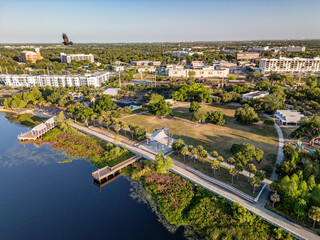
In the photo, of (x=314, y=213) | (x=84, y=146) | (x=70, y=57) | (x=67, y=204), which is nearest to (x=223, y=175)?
(x=314, y=213)

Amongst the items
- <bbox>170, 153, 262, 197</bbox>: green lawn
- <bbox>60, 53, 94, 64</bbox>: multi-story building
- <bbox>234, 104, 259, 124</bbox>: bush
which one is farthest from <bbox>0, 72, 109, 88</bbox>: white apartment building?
<bbox>170, 153, 262, 197</bbox>: green lawn

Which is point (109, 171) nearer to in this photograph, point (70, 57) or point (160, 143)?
Result: point (160, 143)

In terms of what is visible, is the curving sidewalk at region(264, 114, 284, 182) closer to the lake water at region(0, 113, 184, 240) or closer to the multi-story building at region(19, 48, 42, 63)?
the lake water at region(0, 113, 184, 240)

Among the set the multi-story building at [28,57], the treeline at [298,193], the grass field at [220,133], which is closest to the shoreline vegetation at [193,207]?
the treeline at [298,193]

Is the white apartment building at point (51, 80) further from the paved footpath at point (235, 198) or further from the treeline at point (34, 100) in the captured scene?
the paved footpath at point (235, 198)

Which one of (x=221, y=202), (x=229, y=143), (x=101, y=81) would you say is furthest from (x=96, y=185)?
(x=101, y=81)

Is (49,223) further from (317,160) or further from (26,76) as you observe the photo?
(26,76)
